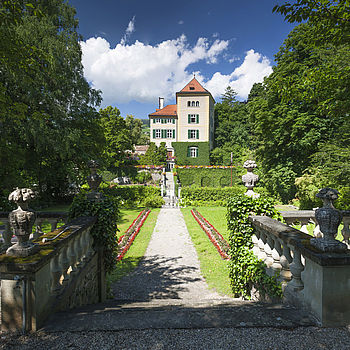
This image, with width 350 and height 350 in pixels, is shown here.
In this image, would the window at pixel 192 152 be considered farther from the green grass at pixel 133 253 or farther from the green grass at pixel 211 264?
the green grass at pixel 211 264

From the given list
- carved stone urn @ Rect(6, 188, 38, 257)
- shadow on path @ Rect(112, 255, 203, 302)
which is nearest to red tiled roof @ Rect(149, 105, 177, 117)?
shadow on path @ Rect(112, 255, 203, 302)

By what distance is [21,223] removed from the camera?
2.32 meters

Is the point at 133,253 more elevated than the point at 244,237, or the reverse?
the point at 244,237

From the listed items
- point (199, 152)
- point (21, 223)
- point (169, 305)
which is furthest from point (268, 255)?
point (199, 152)

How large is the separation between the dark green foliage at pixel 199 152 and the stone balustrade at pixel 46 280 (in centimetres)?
3437

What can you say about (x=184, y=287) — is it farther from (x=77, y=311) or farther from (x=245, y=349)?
(x=245, y=349)

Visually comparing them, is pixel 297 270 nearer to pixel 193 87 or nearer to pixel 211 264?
pixel 211 264

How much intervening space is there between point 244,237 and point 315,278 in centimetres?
196

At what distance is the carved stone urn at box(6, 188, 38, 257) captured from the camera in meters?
2.30

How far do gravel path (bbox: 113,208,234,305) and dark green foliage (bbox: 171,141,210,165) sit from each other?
1136 inches

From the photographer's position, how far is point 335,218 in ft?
7.47

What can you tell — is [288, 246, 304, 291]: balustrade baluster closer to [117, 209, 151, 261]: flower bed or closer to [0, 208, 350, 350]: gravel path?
[0, 208, 350, 350]: gravel path

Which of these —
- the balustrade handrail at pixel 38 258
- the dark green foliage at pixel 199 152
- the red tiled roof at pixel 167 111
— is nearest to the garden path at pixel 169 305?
the balustrade handrail at pixel 38 258

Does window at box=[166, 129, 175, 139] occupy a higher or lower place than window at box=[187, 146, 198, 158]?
higher
